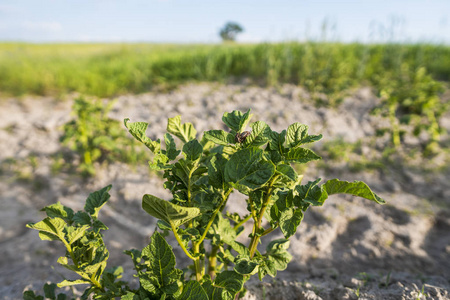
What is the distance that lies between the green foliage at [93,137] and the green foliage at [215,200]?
2013 millimetres

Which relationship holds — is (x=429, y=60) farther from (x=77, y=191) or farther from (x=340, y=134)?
(x=77, y=191)

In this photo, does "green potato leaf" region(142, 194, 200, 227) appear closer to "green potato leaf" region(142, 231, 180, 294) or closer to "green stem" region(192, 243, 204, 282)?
"green potato leaf" region(142, 231, 180, 294)

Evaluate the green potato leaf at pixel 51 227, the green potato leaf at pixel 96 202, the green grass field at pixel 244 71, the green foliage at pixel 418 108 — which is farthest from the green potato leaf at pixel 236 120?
the green grass field at pixel 244 71

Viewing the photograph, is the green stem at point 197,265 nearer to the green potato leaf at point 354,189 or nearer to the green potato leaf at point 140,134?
the green potato leaf at point 140,134

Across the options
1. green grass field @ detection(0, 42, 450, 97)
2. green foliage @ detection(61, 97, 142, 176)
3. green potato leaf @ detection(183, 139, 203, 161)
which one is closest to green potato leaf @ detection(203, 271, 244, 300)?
green potato leaf @ detection(183, 139, 203, 161)

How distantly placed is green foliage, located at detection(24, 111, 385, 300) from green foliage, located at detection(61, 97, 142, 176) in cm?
201

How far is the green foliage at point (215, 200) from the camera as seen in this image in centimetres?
98

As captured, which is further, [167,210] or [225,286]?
[225,286]

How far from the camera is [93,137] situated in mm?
3199

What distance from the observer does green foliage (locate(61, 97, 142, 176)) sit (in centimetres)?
305

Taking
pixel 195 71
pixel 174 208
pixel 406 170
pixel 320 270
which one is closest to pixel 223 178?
pixel 174 208

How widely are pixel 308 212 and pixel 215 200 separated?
183 cm

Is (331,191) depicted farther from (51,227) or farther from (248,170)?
(51,227)

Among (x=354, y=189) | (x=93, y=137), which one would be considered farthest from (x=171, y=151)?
(x=93, y=137)
